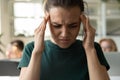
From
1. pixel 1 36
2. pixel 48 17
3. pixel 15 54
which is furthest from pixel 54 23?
pixel 1 36

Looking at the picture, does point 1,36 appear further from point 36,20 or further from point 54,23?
point 54,23

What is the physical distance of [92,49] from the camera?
39.6 inches

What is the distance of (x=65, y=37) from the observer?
0.95 m

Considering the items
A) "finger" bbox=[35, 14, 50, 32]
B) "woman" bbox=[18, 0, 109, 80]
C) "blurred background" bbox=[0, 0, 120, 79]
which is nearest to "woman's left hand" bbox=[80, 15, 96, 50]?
"woman" bbox=[18, 0, 109, 80]

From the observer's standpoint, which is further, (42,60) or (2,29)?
(2,29)

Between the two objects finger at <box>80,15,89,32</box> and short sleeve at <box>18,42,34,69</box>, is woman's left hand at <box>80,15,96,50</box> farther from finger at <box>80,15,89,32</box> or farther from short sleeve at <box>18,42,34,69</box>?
short sleeve at <box>18,42,34,69</box>

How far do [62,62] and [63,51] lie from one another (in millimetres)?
41

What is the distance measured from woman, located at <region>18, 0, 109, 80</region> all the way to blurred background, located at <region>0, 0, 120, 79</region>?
463cm

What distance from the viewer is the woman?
0.95 metres

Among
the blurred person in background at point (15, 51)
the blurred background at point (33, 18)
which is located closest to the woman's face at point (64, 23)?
the blurred person in background at point (15, 51)

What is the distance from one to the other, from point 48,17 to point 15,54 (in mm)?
2131

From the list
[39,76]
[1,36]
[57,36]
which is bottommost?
[1,36]

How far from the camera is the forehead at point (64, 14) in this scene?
0.94 metres

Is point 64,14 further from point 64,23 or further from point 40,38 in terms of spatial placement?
point 40,38
